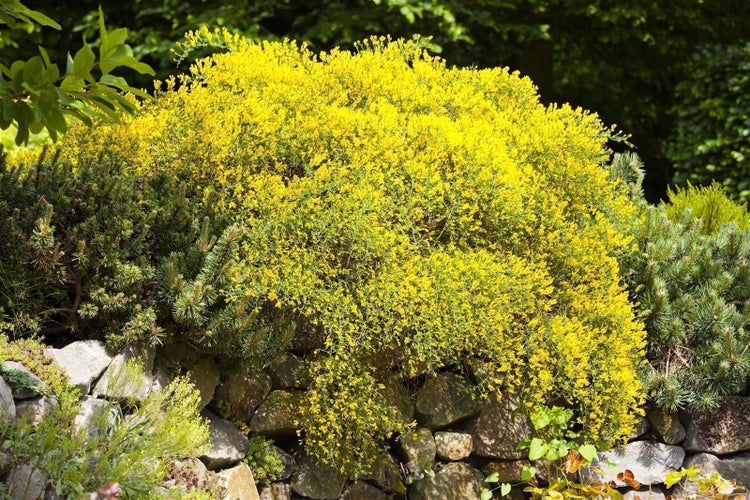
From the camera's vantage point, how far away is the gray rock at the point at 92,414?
12.0 feet

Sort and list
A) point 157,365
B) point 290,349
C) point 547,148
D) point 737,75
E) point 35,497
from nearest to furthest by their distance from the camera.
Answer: point 35,497
point 157,365
point 290,349
point 547,148
point 737,75

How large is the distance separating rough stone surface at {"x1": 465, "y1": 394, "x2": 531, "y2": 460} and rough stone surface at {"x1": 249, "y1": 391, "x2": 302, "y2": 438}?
1019 mm

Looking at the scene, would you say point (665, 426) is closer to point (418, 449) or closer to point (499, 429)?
point (499, 429)

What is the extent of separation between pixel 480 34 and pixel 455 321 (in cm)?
677

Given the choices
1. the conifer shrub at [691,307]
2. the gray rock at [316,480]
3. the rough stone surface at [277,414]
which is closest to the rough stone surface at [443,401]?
the gray rock at [316,480]

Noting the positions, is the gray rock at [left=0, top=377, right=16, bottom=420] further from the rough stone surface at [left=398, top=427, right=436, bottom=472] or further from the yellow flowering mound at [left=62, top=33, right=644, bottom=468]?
the rough stone surface at [left=398, top=427, right=436, bottom=472]

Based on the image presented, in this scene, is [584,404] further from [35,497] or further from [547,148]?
[35,497]

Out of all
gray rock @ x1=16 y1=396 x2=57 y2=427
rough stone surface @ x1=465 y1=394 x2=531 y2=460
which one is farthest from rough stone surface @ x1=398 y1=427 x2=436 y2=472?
gray rock @ x1=16 y1=396 x2=57 y2=427

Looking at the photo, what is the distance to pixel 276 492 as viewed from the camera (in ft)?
14.0

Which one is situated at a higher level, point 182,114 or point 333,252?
point 182,114

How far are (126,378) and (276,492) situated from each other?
3.22 feet

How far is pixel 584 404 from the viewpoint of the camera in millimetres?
4664

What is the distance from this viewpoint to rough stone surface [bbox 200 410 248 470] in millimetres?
4059

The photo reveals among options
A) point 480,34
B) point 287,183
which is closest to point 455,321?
point 287,183
